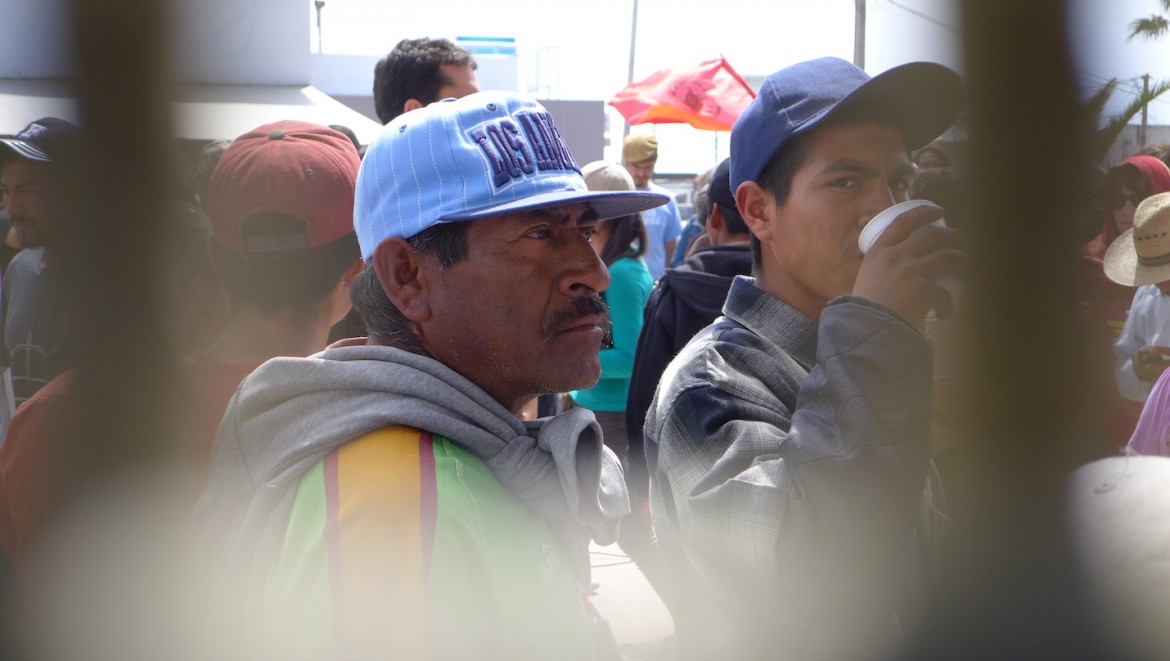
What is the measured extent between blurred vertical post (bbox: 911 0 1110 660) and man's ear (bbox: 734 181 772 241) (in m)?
0.60

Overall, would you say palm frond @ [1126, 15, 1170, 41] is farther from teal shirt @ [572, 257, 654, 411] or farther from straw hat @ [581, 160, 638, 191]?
straw hat @ [581, 160, 638, 191]

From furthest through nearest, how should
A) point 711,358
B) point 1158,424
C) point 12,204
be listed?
point 12,204
point 711,358
point 1158,424

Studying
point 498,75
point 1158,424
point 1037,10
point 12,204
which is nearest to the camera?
point 1037,10

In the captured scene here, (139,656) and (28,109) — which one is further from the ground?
(28,109)

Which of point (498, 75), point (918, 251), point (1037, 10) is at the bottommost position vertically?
point (498, 75)

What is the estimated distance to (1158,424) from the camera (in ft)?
2.15

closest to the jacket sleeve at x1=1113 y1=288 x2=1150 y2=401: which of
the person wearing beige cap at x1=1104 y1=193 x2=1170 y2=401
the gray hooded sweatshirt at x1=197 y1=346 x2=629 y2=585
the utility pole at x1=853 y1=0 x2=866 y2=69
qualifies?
the person wearing beige cap at x1=1104 y1=193 x2=1170 y2=401

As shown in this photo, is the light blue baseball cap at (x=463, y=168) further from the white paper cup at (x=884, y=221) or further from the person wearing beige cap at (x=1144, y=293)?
the person wearing beige cap at (x=1144, y=293)

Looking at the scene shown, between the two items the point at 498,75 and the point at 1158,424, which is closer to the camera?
the point at 1158,424

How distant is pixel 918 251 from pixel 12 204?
120cm

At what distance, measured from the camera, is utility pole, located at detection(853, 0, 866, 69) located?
1.78 feet

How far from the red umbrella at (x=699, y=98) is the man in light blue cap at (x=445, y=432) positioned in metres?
4.78

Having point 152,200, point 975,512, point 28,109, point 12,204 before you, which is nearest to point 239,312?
point 12,204

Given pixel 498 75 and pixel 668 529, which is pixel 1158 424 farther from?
pixel 498 75
